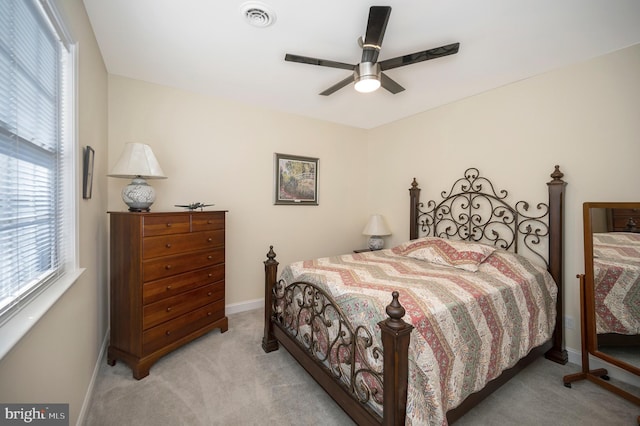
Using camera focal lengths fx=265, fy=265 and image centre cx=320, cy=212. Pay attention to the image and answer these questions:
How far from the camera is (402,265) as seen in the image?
252 centimetres

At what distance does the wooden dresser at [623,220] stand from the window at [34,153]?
135 inches

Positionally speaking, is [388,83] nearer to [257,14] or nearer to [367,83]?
[367,83]

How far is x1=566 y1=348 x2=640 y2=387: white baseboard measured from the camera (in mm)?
2004

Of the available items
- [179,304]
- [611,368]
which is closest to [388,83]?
[179,304]

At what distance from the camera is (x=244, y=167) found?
3.31 m

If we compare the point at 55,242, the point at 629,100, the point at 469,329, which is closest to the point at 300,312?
the point at 469,329

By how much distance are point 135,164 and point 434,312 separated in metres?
2.40

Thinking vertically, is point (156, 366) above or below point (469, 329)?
below

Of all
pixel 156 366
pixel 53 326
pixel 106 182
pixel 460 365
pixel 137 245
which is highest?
pixel 106 182

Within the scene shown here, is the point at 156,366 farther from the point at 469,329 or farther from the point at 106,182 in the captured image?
the point at 469,329

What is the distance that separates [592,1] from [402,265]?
7.20 feet

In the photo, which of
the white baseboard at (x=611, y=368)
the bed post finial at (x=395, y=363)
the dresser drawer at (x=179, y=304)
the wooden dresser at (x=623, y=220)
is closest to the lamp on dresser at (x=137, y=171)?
the dresser drawer at (x=179, y=304)

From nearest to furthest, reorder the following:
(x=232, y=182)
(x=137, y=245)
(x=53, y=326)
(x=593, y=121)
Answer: (x=53, y=326)
(x=137, y=245)
(x=593, y=121)
(x=232, y=182)

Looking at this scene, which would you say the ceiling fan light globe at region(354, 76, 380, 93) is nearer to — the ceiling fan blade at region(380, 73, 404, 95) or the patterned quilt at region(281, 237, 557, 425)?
the ceiling fan blade at region(380, 73, 404, 95)
